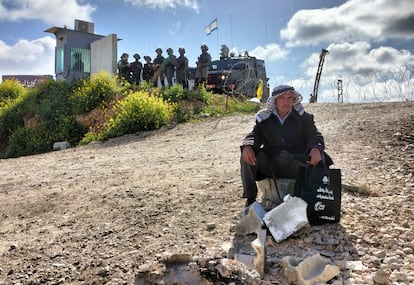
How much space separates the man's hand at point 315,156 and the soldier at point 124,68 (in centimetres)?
1330

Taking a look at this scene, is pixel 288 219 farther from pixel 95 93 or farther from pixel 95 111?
pixel 95 93

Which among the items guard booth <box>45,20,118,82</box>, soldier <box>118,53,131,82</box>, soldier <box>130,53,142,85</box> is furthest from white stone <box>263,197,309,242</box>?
guard booth <box>45,20,118,82</box>

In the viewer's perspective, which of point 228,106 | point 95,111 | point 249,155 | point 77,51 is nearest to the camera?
point 249,155

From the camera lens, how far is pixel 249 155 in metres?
3.28

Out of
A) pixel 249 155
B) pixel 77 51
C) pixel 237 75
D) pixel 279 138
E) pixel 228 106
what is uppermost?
pixel 77 51

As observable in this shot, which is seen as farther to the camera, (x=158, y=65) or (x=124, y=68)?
(x=124, y=68)

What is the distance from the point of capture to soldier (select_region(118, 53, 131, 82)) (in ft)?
51.5

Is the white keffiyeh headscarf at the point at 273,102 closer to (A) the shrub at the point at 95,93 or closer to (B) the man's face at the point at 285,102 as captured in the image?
(B) the man's face at the point at 285,102

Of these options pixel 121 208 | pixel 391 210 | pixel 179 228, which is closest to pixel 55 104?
pixel 121 208

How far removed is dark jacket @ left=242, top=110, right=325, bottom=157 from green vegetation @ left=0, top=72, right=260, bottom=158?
25.1 ft

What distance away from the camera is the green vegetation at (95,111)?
11.1m

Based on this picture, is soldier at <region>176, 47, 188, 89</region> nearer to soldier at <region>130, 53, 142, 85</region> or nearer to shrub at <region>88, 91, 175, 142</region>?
soldier at <region>130, 53, 142, 85</region>

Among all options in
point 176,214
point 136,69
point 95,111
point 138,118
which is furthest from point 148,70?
point 176,214

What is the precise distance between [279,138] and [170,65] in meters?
11.7
